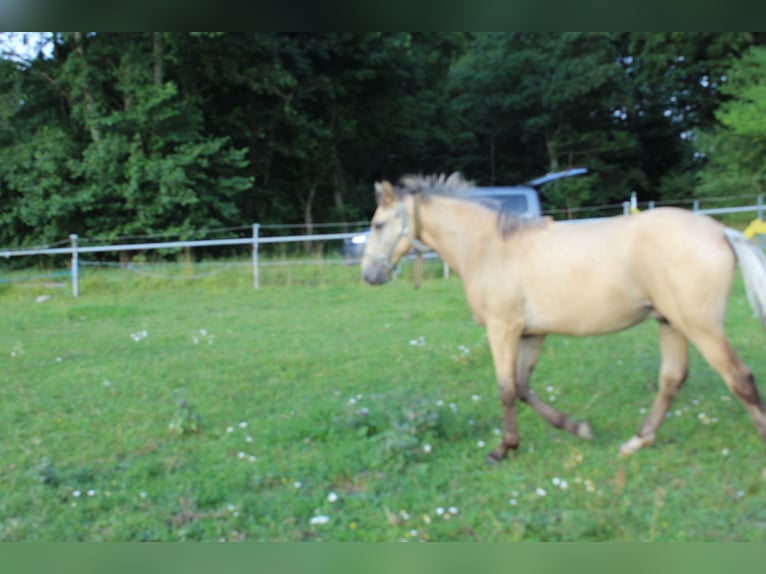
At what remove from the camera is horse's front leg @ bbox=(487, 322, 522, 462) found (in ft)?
11.9

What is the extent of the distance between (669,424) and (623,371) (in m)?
1.29

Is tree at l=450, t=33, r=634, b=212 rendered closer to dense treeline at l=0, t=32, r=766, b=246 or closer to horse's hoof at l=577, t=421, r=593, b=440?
dense treeline at l=0, t=32, r=766, b=246

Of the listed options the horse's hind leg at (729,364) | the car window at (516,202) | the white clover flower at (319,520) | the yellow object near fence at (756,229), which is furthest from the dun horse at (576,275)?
the car window at (516,202)

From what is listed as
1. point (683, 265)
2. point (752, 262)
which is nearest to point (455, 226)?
point (683, 265)

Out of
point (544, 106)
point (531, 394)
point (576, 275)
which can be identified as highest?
point (544, 106)

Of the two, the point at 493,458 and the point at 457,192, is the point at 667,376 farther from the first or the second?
the point at 457,192

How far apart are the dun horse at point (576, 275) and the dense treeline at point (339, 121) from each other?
12995 millimetres

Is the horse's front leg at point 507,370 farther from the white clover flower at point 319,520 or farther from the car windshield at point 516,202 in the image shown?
the car windshield at point 516,202

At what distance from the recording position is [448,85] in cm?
2720

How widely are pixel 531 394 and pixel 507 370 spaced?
351 mm

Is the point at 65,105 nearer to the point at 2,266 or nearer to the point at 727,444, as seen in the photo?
the point at 2,266

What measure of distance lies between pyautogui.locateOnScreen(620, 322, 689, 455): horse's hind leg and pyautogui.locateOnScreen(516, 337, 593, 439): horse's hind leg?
0.30m

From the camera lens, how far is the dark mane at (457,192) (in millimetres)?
3768

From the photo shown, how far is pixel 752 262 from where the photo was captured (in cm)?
309
